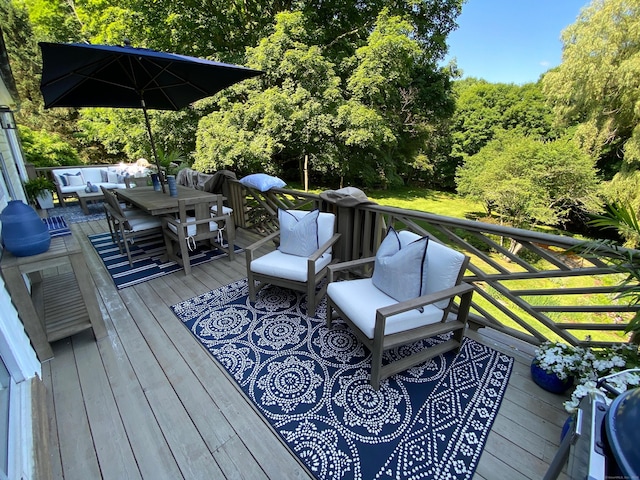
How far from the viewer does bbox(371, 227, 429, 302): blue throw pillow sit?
2086mm

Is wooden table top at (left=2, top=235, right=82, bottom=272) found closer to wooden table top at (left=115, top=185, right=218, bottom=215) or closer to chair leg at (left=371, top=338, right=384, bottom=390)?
wooden table top at (left=115, top=185, right=218, bottom=215)

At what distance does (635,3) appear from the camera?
767 centimetres

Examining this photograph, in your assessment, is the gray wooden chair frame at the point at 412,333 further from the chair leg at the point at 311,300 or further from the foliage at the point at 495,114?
the foliage at the point at 495,114

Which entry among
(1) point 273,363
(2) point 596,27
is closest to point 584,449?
(1) point 273,363

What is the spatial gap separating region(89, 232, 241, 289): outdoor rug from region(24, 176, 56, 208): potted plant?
233cm

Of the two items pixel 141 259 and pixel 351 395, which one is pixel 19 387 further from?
pixel 141 259

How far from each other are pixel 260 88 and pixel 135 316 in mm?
7829

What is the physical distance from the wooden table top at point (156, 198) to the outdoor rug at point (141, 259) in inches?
26.4

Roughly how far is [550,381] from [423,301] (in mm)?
1015

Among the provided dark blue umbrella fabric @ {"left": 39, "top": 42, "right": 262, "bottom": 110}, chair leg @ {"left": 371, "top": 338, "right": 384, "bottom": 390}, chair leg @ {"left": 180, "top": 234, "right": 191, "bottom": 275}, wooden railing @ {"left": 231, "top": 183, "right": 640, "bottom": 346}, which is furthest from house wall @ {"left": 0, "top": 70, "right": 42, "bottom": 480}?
wooden railing @ {"left": 231, "top": 183, "right": 640, "bottom": 346}

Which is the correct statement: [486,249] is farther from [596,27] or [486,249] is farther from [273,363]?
[273,363]

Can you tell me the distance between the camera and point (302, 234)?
295cm

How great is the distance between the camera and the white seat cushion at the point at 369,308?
1.97 metres

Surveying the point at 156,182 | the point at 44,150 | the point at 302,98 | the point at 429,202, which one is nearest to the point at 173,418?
the point at 156,182
